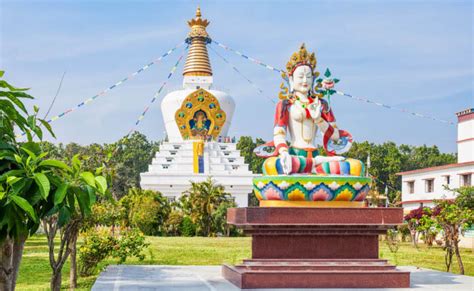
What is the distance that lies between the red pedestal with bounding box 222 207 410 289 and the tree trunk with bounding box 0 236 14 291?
20.1 ft

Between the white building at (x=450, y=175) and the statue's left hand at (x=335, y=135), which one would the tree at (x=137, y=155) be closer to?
the white building at (x=450, y=175)

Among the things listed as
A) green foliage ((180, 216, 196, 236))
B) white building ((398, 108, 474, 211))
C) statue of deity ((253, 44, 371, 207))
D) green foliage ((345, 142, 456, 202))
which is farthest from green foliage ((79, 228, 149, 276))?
green foliage ((345, 142, 456, 202))

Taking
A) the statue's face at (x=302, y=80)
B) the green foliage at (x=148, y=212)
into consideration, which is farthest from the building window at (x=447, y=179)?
the statue's face at (x=302, y=80)

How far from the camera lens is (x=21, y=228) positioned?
4.55m

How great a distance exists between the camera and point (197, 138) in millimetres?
47875

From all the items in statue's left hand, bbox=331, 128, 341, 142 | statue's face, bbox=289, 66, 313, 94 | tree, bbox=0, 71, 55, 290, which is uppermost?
statue's face, bbox=289, 66, 313, 94

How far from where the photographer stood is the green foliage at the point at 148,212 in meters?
35.7

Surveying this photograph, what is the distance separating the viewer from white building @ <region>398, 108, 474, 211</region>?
33406mm

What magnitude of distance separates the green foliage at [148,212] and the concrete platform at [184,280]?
20872 mm

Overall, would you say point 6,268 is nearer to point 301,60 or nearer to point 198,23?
point 301,60

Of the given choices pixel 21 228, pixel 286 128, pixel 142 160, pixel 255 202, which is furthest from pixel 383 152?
pixel 21 228

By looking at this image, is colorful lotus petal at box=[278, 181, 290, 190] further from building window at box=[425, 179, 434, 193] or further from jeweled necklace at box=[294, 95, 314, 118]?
building window at box=[425, 179, 434, 193]

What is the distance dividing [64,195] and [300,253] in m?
7.90

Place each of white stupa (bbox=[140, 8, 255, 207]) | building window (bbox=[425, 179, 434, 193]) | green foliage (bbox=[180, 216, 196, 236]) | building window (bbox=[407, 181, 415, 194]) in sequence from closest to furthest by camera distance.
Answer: green foliage (bbox=[180, 216, 196, 236]) < building window (bbox=[425, 179, 434, 193]) < building window (bbox=[407, 181, 415, 194]) < white stupa (bbox=[140, 8, 255, 207])
